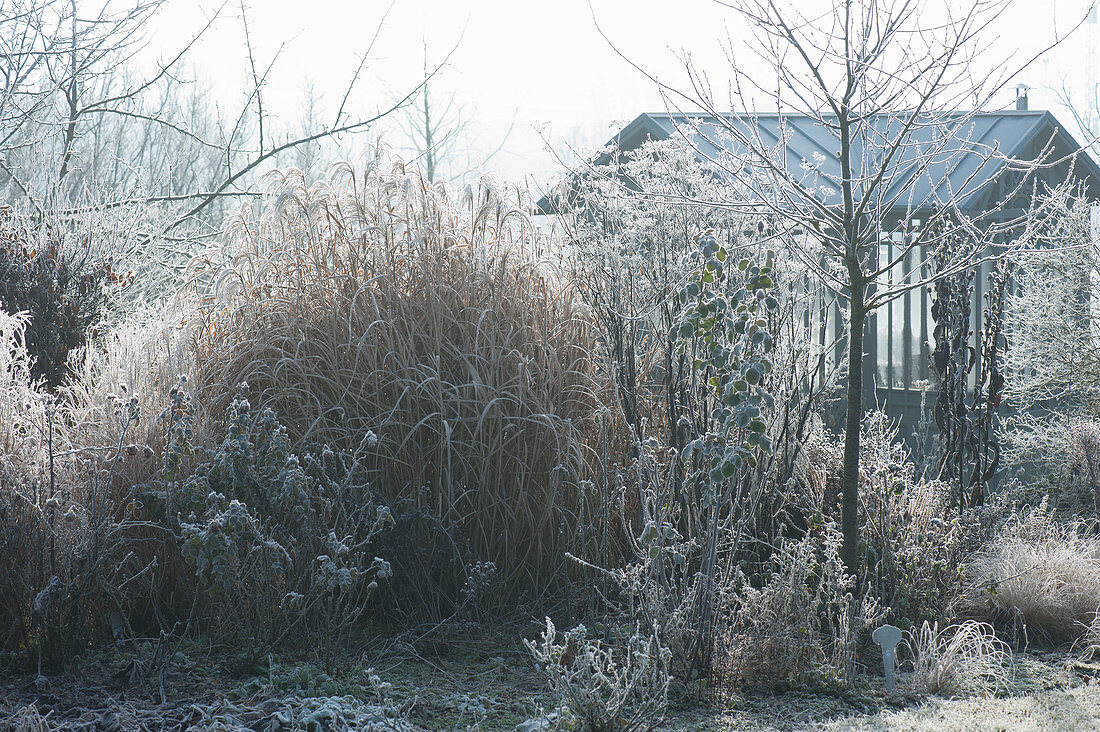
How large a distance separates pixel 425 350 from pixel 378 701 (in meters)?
1.62

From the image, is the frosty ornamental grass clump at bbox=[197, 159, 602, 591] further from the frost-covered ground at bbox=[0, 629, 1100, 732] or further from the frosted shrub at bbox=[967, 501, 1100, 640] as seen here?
the frosted shrub at bbox=[967, 501, 1100, 640]

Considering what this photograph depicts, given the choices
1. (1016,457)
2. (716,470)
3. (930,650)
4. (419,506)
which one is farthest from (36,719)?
(1016,457)

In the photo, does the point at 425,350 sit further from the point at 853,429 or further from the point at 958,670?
the point at 958,670

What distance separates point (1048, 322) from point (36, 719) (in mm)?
7198

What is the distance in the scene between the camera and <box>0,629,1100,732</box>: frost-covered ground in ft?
8.02

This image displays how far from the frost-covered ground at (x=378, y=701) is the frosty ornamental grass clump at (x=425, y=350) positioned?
2.41ft

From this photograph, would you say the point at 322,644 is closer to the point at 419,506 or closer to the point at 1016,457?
the point at 419,506

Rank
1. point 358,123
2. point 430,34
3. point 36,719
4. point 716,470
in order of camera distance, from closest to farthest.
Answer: point 36,719 < point 716,470 < point 358,123 < point 430,34

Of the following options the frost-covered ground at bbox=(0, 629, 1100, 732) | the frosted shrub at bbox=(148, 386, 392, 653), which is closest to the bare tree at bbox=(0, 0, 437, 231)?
the frosted shrub at bbox=(148, 386, 392, 653)

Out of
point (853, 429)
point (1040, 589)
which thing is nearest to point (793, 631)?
point (853, 429)

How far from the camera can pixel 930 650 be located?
3.10m

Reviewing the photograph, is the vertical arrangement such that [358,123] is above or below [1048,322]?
above

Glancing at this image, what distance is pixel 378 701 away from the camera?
8.92ft

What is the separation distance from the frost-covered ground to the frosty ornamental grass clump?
74 centimetres
